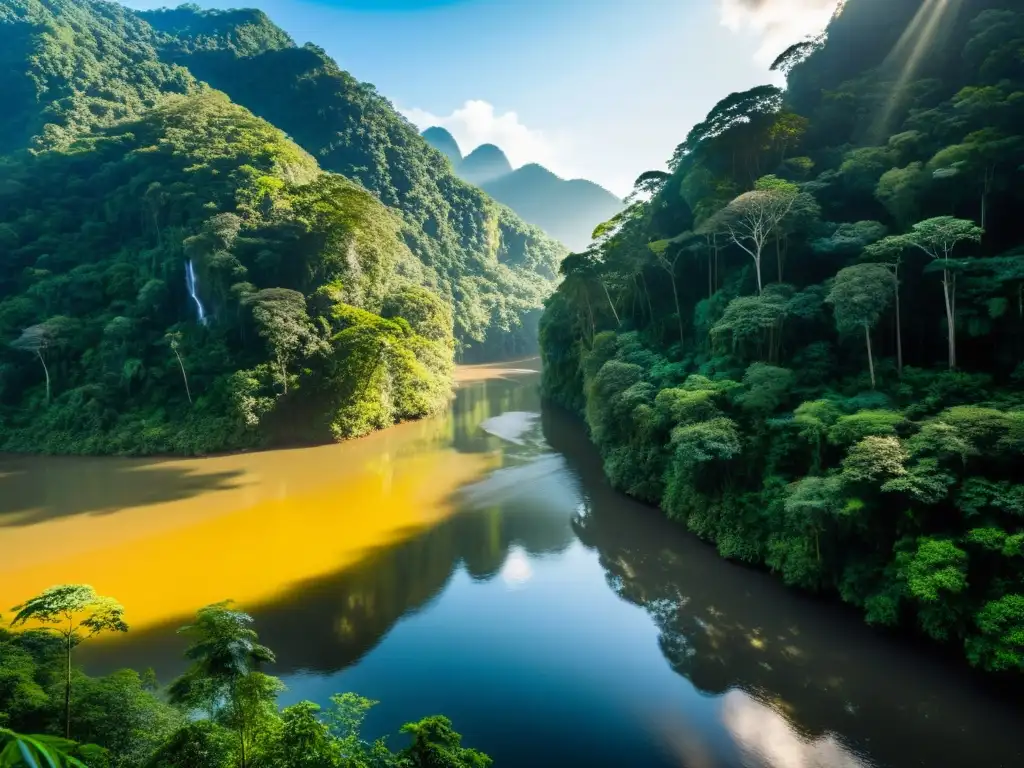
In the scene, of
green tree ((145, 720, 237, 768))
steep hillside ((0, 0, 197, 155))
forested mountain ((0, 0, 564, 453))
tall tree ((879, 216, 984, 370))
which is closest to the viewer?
green tree ((145, 720, 237, 768))

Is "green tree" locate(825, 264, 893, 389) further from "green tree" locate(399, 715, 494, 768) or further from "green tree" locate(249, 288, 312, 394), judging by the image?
"green tree" locate(249, 288, 312, 394)

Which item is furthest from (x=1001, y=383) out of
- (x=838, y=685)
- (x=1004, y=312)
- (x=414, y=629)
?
(x=414, y=629)

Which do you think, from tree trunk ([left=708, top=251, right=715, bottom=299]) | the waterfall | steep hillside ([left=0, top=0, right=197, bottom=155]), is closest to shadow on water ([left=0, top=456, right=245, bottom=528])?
the waterfall

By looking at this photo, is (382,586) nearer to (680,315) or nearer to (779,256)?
(779,256)

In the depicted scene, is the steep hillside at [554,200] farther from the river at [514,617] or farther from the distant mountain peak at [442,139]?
the river at [514,617]

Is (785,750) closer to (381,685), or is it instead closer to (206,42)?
(381,685)
